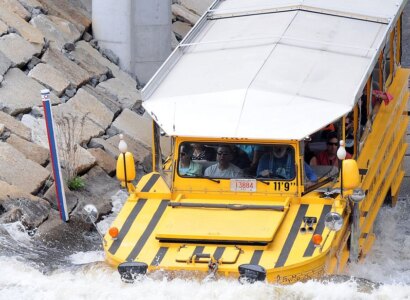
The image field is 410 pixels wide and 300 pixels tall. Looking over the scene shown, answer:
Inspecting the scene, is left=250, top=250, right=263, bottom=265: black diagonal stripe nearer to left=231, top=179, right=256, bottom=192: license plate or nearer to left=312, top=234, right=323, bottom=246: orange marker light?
left=312, top=234, right=323, bottom=246: orange marker light

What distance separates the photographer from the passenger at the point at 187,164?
14.2 m

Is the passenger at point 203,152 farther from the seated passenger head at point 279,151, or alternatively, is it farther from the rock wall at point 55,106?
the rock wall at point 55,106

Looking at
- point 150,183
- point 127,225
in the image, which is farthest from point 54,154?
point 127,225

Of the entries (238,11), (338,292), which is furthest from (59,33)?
(338,292)

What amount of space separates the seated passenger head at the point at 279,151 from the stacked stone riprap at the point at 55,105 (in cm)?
287

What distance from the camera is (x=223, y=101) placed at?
560 inches

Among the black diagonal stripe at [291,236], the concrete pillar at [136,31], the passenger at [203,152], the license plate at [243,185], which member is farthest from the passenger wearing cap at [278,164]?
the concrete pillar at [136,31]

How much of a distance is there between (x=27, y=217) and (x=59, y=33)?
489 centimetres

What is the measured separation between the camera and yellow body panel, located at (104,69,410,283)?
42.6 ft

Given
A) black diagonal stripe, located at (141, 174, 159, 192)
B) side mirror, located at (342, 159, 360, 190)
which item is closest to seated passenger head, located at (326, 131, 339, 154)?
side mirror, located at (342, 159, 360, 190)

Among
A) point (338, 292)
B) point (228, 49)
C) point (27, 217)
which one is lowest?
point (27, 217)

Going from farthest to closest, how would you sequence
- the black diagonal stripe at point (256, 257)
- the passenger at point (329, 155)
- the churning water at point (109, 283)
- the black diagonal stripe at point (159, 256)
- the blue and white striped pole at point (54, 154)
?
the blue and white striped pole at point (54, 154), the passenger at point (329, 155), the black diagonal stripe at point (159, 256), the black diagonal stripe at point (256, 257), the churning water at point (109, 283)

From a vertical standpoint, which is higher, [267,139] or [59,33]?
[267,139]

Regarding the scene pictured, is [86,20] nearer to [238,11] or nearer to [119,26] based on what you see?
[119,26]
